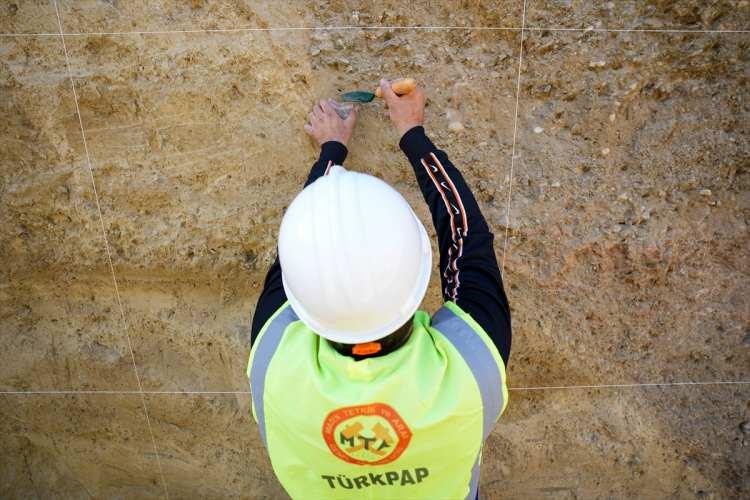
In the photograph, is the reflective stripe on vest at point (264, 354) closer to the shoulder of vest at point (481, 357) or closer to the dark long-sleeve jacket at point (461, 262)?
the dark long-sleeve jacket at point (461, 262)

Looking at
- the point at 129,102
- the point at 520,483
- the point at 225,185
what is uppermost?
the point at 129,102

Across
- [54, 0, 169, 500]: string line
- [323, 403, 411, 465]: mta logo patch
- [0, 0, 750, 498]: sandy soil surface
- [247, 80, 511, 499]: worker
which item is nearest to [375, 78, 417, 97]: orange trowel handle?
[0, 0, 750, 498]: sandy soil surface

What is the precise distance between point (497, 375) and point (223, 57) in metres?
1.67

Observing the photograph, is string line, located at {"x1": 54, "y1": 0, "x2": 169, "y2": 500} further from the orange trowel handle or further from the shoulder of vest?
the shoulder of vest

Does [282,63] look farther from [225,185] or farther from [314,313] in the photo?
[314,313]

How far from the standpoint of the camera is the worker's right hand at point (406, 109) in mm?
1793

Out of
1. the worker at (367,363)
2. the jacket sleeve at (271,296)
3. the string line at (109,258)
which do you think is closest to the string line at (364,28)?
the string line at (109,258)

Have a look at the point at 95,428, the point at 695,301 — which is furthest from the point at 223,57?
the point at 695,301

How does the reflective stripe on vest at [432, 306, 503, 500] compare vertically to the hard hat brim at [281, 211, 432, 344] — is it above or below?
below

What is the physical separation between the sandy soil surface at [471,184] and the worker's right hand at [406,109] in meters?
0.35

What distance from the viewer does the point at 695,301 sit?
237 centimetres

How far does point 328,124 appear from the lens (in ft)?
6.96

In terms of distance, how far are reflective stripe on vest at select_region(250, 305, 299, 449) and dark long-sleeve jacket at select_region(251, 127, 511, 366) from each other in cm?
7

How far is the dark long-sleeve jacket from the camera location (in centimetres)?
143
